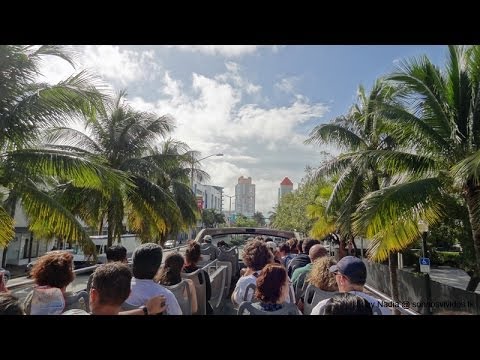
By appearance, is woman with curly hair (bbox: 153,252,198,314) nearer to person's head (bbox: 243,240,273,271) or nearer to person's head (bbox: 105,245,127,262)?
person's head (bbox: 243,240,273,271)

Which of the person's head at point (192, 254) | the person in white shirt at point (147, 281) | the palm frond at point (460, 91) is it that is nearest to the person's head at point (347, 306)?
the person in white shirt at point (147, 281)

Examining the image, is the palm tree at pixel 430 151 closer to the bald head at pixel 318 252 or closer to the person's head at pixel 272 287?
the bald head at pixel 318 252

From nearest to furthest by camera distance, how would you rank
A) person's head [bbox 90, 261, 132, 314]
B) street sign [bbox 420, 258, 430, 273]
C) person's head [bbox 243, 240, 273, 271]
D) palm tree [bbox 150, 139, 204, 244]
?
1. person's head [bbox 90, 261, 132, 314]
2. person's head [bbox 243, 240, 273, 271]
3. street sign [bbox 420, 258, 430, 273]
4. palm tree [bbox 150, 139, 204, 244]

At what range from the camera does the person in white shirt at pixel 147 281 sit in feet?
8.66

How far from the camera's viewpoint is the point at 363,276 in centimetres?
288

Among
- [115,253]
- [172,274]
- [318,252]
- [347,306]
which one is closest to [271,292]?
[347,306]

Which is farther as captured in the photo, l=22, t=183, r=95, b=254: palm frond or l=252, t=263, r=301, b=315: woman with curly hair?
l=22, t=183, r=95, b=254: palm frond

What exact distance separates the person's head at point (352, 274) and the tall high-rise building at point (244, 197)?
564 feet

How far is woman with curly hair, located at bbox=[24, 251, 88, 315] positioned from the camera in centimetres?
260

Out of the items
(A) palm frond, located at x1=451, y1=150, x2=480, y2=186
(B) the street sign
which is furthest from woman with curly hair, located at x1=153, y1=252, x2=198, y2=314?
(B) the street sign

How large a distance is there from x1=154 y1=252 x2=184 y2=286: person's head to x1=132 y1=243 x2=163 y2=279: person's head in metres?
0.49
